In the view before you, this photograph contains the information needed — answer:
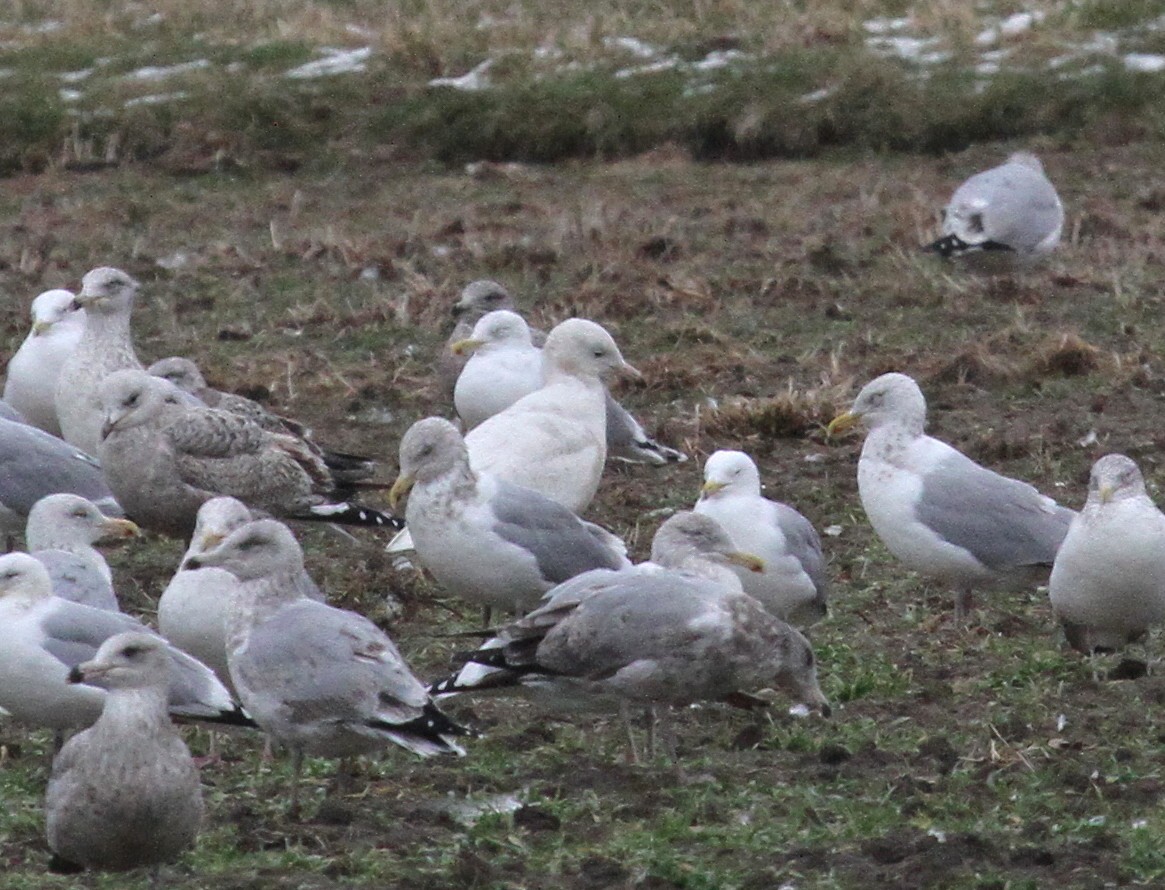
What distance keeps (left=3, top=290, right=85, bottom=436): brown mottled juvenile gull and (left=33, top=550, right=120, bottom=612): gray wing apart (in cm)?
292

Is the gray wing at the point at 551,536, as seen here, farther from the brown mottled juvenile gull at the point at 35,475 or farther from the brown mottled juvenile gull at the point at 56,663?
the brown mottled juvenile gull at the point at 35,475

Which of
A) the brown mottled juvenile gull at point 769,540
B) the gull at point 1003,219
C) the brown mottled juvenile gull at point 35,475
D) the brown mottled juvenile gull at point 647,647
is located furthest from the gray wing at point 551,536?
the gull at point 1003,219

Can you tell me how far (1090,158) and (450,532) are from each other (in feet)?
30.6

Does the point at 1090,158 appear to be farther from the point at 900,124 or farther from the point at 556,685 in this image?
the point at 556,685

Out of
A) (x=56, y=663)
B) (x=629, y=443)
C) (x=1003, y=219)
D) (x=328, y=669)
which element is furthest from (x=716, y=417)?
(x=56, y=663)

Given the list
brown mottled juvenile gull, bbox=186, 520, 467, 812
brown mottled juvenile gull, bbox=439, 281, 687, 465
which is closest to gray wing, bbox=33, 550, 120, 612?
brown mottled juvenile gull, bbox=186, 520, 467, 812

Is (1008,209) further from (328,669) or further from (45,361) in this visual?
(328,669)

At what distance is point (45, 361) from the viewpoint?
32.2 ft

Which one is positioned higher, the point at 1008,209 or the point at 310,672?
the point at 310,672

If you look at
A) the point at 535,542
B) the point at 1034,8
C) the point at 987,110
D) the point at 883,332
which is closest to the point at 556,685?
the point at 535,542

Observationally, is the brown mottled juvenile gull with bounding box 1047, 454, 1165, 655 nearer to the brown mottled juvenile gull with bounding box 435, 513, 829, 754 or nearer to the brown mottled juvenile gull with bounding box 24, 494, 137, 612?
the brown mottled juvenile gull with bounding box 435, 513, 829, 754

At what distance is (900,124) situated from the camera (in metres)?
16.2

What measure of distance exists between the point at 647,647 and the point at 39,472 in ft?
10.2

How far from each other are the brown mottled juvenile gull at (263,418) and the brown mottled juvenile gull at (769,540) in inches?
70.0
